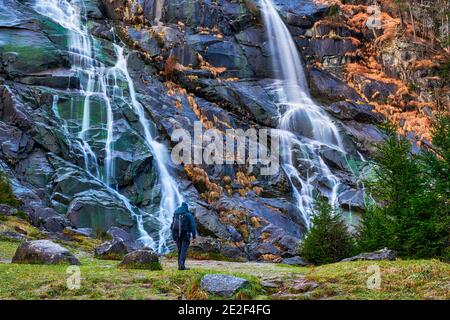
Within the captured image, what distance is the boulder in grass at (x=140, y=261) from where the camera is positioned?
14459mm

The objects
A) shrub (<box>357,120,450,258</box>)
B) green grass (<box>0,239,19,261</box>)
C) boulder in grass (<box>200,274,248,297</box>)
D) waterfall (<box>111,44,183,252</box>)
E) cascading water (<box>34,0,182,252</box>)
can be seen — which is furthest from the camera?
cascading water (<box>34,0,182,252</box>)

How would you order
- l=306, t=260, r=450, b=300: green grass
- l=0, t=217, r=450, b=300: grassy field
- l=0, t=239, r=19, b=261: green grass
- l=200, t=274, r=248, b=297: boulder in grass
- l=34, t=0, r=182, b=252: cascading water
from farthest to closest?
l=34, t=0, r=182, b=252: cascading water → l=0, t=239, r=19, b=261: green grass → l=200, t=274, r=248, b=297: boulder in grass → l=0, t=217, r=450, b=300: grassy field → l=306, t=260, r=450, b=300: green grass

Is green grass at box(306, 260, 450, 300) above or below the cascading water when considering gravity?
below

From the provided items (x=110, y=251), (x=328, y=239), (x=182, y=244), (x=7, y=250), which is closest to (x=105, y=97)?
(x=110, y=251)

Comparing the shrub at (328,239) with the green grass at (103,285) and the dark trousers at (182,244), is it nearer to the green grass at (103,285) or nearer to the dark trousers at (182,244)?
the dark trousers at (182,244)

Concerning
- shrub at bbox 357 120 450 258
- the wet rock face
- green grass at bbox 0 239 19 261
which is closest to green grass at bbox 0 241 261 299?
green grass at bbox 0 239 19 261

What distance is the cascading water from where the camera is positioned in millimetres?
29083

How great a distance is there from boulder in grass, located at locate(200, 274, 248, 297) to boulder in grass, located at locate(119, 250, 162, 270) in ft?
14.6

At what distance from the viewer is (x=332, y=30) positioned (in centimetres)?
5247

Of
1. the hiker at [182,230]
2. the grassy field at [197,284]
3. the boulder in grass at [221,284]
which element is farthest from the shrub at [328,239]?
the boulder in grass at [221,284]

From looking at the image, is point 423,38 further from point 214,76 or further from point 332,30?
point 214,76

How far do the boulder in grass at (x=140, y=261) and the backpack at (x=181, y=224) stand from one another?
1298 mm

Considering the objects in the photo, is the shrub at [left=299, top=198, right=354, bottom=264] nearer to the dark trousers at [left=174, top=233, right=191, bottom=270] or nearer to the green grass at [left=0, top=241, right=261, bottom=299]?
the dark trousers at [left=174, top=233, right=191, bottom=270]

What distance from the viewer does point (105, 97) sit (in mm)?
35094
